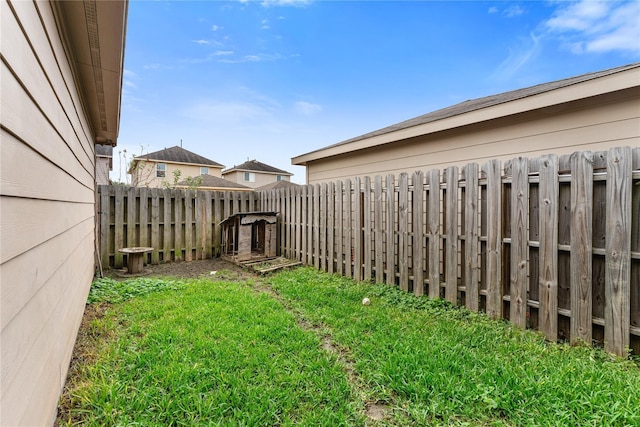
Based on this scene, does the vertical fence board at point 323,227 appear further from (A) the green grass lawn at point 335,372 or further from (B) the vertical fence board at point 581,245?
(B) the vertical fence board at point 581,245

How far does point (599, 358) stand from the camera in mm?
2365

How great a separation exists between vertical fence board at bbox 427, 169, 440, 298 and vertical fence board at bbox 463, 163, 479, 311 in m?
0.37

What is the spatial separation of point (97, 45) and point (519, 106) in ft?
16.5

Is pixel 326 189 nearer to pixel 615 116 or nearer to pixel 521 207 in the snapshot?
pixel 521 207

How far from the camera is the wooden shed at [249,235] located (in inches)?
252

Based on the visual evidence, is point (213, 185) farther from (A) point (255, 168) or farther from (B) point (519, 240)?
(B) point (519, 240)

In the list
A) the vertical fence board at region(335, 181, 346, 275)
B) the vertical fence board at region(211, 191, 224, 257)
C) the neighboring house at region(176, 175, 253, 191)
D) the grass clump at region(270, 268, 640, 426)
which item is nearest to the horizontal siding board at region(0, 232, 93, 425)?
the grass clump at region(270, 268, 640, 426)

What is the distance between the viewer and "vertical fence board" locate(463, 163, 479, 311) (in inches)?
133

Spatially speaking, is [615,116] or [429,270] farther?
[429,270]

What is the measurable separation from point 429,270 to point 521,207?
139 centimetres

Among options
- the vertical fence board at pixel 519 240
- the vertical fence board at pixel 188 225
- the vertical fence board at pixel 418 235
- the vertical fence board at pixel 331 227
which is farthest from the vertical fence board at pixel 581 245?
the vertical fence board at pixel 188 225

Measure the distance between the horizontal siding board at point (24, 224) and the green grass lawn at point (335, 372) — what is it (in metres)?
1.21

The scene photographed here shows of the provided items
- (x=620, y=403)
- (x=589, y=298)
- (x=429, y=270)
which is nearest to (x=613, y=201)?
(x=589, y=298)

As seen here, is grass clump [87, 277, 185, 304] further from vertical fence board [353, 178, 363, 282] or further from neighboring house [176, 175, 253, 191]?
neighboring house [176, 175, 253, 191]
